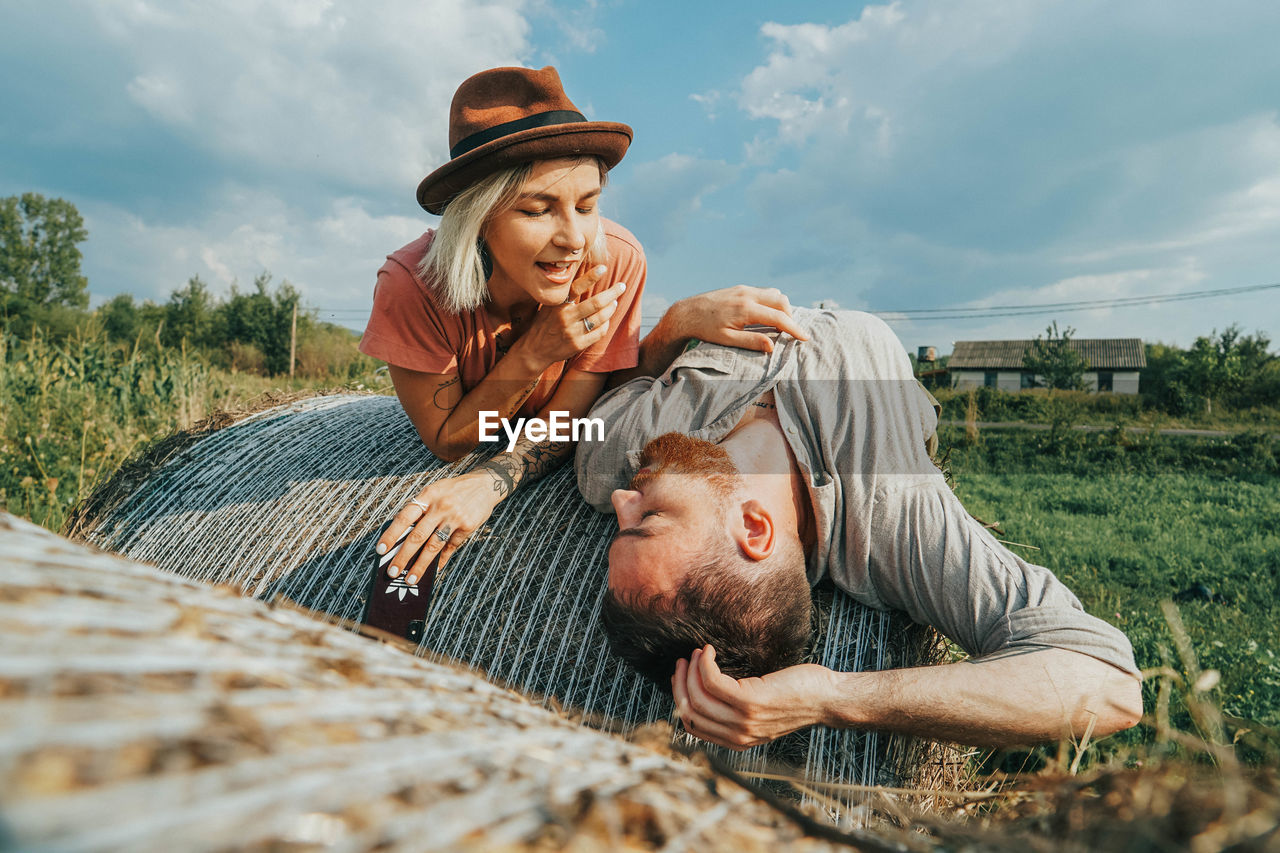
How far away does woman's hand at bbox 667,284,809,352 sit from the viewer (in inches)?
113

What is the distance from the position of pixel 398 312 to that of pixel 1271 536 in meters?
8.72

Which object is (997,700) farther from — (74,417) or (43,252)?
(43,252)

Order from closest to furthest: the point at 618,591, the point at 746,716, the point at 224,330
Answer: the point at 746,716 → the point at 618,591 → the point at 224,330

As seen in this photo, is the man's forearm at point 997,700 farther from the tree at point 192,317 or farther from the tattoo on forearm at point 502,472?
the tree at point 192,317

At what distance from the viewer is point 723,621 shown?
6.91 feet

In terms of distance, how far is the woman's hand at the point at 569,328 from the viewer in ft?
9.12

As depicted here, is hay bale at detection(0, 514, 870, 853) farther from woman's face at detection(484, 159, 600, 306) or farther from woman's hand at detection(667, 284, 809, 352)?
woman's hand at detection(667, 284, 809, 352)

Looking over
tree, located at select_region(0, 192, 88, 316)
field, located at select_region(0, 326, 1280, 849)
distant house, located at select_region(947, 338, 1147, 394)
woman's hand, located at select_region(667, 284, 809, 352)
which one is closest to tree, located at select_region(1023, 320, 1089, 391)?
distant house, located at select_region(947, 338, 1147, 394)

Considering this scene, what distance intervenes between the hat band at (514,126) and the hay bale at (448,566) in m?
1.37

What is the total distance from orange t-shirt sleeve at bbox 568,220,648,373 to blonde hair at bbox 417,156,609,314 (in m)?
0.21

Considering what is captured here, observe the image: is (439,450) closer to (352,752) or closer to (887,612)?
(887,612)

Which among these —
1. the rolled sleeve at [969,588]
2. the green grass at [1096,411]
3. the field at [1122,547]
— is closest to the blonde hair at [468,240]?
the rolled sleeve at [969,588]

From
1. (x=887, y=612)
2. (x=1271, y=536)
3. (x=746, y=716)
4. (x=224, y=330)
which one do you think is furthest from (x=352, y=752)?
(x=224, y=330)

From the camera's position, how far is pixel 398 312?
114 inches
